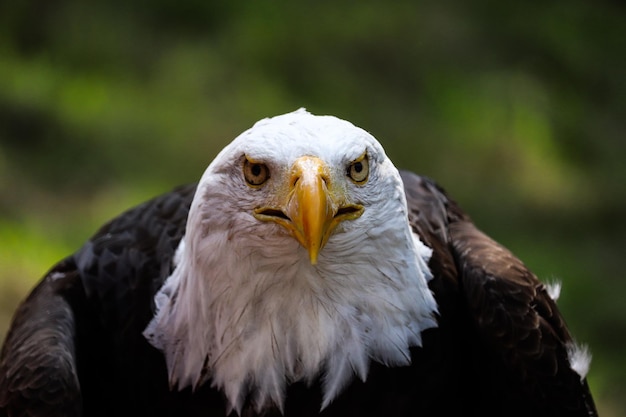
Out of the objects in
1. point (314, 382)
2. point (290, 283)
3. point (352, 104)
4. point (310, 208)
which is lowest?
point (314, 382)

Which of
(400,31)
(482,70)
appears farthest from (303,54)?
(482,70)

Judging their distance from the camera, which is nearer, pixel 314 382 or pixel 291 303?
pixel 291 303

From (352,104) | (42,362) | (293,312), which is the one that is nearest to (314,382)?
(293,312)

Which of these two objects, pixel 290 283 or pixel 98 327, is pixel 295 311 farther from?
pixel 98 327

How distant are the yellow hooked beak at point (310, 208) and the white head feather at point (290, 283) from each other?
0.03 meters

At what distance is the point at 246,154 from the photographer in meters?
2.79

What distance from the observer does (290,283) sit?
9.52ft

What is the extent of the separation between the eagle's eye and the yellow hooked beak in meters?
0.08

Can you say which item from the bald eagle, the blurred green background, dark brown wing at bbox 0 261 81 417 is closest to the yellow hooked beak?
the bald eagle

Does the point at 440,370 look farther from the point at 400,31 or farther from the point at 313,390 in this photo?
the point at 400,31

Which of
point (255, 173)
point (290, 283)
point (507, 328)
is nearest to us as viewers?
point (255, 173)

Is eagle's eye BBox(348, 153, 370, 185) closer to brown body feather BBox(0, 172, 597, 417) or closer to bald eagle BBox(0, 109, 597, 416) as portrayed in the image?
bald eagle BBox(0, 109, 597, 416)

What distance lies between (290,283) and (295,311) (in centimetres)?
9

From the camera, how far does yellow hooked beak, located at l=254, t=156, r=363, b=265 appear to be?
2574 millimetres
